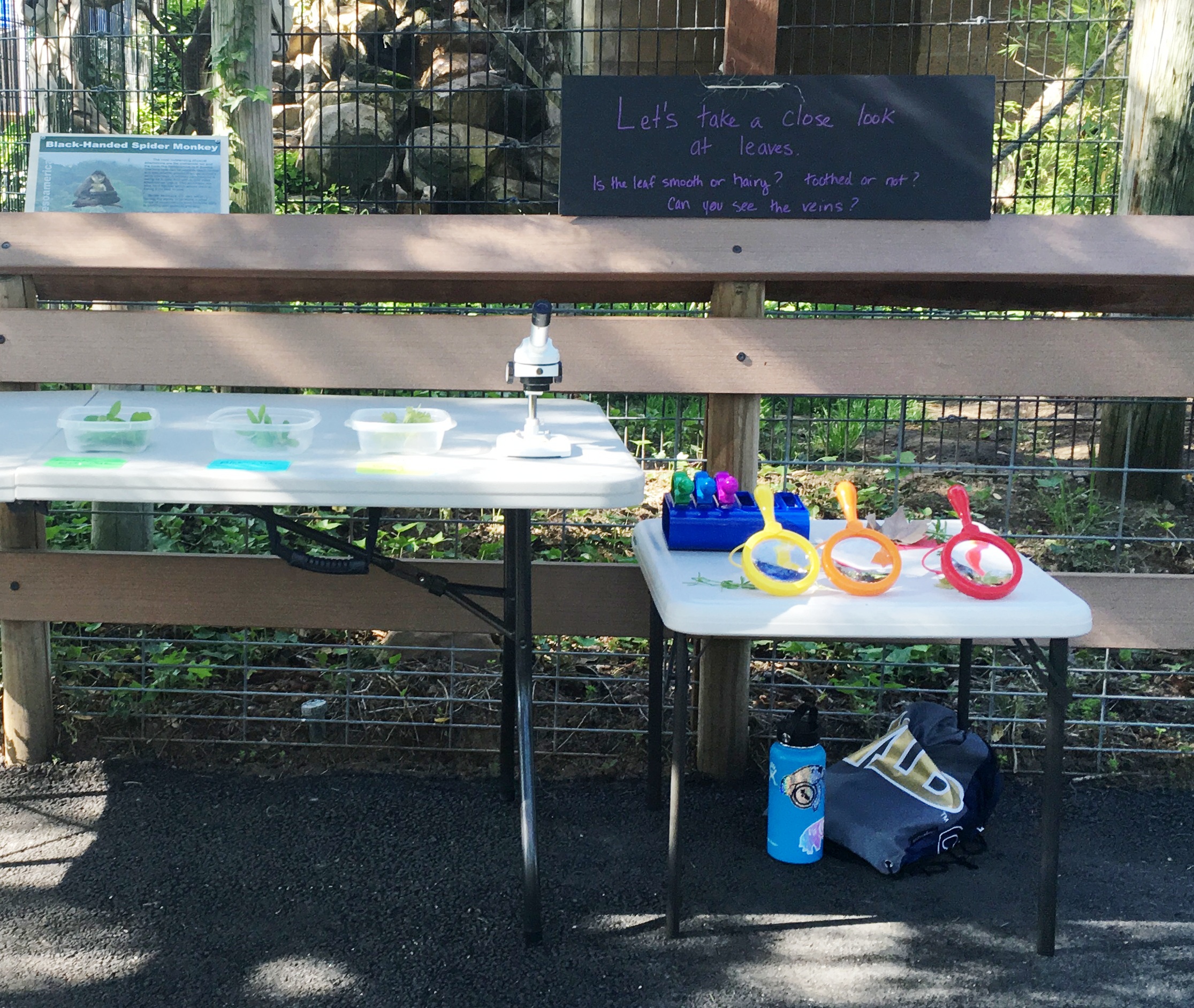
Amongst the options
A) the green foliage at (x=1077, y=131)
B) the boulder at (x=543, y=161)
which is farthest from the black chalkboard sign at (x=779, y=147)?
the boulder at (x=543, y=161)

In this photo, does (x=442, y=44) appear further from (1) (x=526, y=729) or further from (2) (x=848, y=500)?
(1) (x=526, y=729)

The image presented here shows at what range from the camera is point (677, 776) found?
2266 millimetres

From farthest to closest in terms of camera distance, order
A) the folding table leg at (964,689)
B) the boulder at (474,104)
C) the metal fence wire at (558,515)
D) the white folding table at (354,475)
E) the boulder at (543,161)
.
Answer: the boulder at (474,104), the boulder at (543,161), the metal fence wire at (558,515), the folding table leg at (964,689), the white folding table at (354,475)

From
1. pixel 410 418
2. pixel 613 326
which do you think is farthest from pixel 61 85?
pixel 410 418

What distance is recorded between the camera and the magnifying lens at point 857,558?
87.8 inches

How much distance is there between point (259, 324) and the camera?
9.52 feet

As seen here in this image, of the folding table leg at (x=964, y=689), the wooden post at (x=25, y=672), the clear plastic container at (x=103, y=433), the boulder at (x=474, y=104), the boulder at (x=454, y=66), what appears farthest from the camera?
the boulder at (x=454, y=66)

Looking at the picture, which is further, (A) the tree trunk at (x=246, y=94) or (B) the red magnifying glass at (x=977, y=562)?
(A) the tree trunk at (x=246, y=94)

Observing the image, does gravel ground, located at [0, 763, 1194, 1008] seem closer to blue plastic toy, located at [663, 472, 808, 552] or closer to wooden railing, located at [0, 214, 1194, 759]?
wooden railing, located at [0, 214, 1194, 759]

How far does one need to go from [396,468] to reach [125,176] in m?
1.47

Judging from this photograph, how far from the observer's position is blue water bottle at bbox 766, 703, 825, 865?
103 inches

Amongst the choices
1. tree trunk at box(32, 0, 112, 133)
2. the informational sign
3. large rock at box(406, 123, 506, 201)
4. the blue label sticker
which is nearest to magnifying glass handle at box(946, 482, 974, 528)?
the blue label sticker

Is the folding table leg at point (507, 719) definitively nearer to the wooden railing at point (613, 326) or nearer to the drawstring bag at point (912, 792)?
the wooden railing at point (613, 326)

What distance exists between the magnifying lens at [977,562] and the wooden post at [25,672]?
7.63ft
